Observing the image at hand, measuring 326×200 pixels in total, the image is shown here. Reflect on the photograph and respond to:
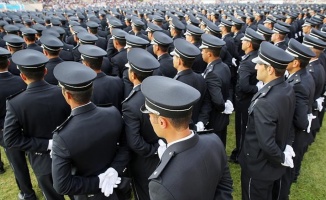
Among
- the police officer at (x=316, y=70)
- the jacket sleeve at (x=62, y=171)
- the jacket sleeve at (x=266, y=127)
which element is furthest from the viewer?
the police officer at (x=316, y=70)

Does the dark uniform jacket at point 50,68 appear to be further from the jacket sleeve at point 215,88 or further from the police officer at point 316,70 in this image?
the police officer at point 316,70

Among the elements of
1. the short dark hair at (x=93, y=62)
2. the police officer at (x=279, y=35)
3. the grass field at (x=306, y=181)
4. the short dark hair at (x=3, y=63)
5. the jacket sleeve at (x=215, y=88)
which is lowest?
the grass field at (x=306, y=181)

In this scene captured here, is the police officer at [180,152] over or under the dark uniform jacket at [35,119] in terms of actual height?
over

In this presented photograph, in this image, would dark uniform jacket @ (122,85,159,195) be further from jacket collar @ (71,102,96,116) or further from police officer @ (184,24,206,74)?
police officer @ (184,24,206,74)

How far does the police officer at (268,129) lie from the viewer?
2.71 meters

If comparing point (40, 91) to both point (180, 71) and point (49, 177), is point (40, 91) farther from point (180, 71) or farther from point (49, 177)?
point (180, 71)

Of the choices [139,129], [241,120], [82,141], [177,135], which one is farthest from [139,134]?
[241,120]

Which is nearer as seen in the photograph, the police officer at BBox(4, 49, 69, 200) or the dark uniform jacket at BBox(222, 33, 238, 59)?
the police officer at BBox(4, 49, 69, 200)

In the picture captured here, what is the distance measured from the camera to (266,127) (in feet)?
8.82

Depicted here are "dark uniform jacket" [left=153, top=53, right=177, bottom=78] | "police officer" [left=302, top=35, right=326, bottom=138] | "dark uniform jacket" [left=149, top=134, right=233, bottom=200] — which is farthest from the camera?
"dark uniform jacket" [left=153, top=53, right=177, bottom=78]

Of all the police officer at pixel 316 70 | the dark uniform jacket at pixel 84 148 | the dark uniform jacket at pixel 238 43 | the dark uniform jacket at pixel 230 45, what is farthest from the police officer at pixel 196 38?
the dark uniform jacket at pixel 84 148

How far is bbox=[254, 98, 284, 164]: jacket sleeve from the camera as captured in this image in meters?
2.68

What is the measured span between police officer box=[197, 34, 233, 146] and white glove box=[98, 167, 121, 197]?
1.55m

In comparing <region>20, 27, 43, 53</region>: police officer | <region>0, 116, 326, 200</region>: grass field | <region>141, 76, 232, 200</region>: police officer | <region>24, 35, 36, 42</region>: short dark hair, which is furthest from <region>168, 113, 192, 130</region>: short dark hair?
<region>24, 35, 36, 42</region>: short dark hair
